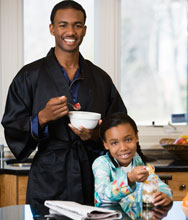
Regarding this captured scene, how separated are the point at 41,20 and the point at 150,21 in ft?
2.76

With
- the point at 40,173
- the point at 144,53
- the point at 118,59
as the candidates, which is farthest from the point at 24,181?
the point at 144,53

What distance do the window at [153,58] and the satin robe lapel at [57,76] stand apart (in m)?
1.62

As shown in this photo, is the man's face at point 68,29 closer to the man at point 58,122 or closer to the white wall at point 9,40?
the man at point 58,122

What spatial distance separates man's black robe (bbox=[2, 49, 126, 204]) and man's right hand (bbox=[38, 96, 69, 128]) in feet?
0.38

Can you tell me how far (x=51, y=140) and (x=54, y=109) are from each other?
23 cm

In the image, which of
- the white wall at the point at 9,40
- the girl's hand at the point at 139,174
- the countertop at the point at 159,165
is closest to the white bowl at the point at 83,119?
the girl's hand at the point at 139,174

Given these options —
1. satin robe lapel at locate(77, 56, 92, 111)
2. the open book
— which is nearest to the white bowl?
satin robe lapel at locate(77, 56, 92, 111)

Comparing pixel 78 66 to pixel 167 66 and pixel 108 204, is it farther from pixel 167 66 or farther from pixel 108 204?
pixel 167 66

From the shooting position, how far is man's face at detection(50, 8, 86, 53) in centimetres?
225

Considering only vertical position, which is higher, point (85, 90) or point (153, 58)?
point (153, 58)

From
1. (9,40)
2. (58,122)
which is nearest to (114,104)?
(58,122)

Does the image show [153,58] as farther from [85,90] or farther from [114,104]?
[85,90]

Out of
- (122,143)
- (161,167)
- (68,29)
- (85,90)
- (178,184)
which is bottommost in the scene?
(178,184)

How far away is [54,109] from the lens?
6.81 feet
